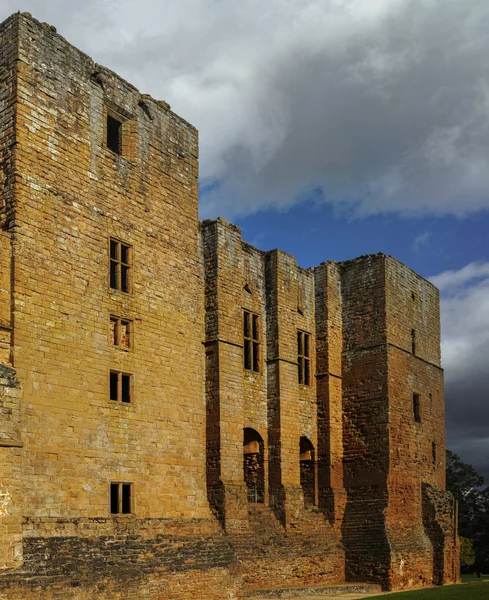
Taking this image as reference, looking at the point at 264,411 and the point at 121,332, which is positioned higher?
the point at 121,332

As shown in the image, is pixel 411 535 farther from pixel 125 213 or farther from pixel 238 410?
pixel 125 213

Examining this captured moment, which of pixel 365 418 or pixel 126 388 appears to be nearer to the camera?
pixel 126 388

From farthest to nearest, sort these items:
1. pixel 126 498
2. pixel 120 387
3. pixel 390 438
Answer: pixel 390 438 < pixel 120 387 < pixel 126 498

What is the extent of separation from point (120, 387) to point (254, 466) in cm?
775

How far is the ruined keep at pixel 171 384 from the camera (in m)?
18.3

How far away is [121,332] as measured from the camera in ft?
68.8

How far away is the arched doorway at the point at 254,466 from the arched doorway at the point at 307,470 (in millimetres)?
2600

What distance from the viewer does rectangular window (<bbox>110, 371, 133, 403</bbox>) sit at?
20484 millimetres

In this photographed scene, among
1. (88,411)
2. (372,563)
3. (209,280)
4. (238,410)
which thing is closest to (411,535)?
(372,563)

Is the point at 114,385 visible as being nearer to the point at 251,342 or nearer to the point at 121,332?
the point at 121,332

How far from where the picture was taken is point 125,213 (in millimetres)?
21703

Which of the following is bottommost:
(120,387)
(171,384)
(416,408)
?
(416,408)

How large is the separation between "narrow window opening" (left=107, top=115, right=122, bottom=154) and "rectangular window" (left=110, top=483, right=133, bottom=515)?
8941 mm

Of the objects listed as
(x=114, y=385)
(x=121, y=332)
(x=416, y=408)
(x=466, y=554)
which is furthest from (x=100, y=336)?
(x=466, y=554)
